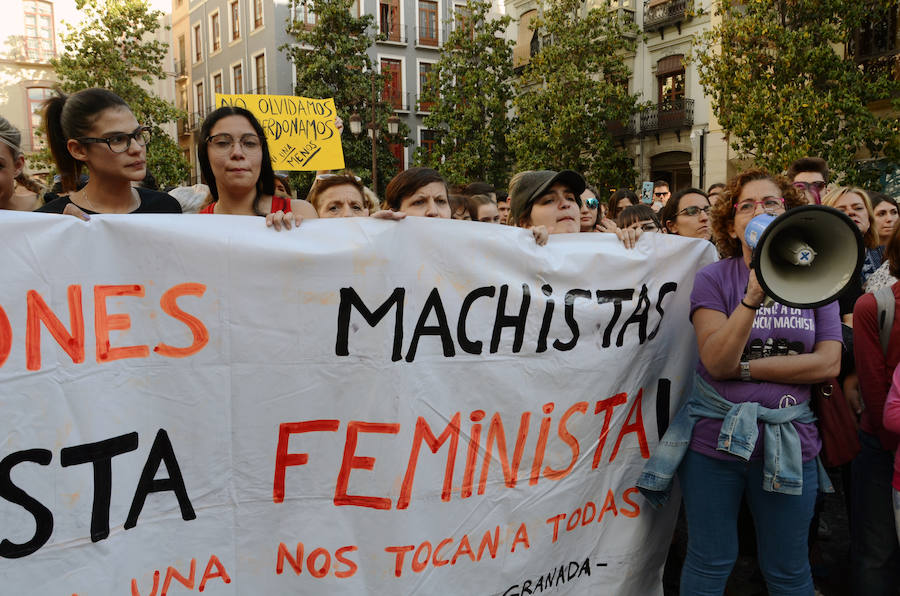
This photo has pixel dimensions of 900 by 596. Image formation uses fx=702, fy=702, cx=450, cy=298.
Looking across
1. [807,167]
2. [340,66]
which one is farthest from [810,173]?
[340,66]

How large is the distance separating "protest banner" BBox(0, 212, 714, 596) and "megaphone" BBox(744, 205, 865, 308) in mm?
602

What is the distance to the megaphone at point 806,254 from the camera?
189cm

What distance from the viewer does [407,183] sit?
2.82 m

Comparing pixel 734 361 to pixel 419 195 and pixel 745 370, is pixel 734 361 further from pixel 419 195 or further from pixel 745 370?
pixel 419 195

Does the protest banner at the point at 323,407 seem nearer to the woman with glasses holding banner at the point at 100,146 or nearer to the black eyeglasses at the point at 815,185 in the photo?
the woman with glasses holding banner at the point at 100,146

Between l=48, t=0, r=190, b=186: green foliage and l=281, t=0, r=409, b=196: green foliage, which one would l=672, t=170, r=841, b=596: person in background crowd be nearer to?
l=48, t=0, r=190, b=186: green foliage

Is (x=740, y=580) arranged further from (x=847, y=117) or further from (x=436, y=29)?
(x=436, y=29)

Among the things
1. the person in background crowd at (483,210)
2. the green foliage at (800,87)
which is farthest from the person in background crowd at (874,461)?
the green foliage at (800,87)

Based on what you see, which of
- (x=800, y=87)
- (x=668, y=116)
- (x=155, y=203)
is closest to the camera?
(x=155, y=203)

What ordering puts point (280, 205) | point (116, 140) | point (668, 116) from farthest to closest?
point (668, 116)
point (280, 205)
point (116, 140)

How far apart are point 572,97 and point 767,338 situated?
1877 cm

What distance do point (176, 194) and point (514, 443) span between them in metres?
2.04

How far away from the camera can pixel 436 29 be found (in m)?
32.6

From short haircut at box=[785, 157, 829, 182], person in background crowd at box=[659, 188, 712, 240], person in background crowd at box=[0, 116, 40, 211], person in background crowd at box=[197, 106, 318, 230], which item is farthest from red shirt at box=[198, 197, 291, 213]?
short haircut at box=[785, 157, 829, 182]
